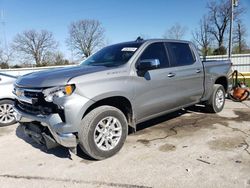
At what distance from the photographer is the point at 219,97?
6762 mm

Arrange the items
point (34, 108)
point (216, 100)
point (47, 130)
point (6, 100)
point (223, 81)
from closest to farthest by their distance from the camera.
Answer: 1. point (47, 130)
2. point (34, 108)
3. point (6, 100)
4. point (216, 100)
5. point (223, 81)

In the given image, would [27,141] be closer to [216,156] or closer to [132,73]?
[132,73]

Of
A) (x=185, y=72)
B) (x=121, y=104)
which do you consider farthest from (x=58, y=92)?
(x=185, y=72)

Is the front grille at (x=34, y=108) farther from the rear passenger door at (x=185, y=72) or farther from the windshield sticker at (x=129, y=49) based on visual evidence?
the rear passenger door at (x=185, y=72)

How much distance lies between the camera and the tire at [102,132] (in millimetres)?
3703

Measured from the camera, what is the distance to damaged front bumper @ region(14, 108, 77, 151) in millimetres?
3549

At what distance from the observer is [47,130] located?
3779mm

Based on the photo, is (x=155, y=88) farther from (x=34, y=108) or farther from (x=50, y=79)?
(x=34, y=108)

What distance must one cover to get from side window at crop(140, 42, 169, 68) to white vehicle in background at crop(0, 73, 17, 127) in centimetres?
372

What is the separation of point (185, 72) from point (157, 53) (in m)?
0.84

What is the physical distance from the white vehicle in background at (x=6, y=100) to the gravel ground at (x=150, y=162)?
92cm

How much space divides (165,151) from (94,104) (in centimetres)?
146

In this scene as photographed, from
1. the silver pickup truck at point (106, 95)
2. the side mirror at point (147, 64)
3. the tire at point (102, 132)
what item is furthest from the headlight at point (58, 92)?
the side mirror at point (147, 64)

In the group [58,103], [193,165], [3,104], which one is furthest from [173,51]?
[3,104]
